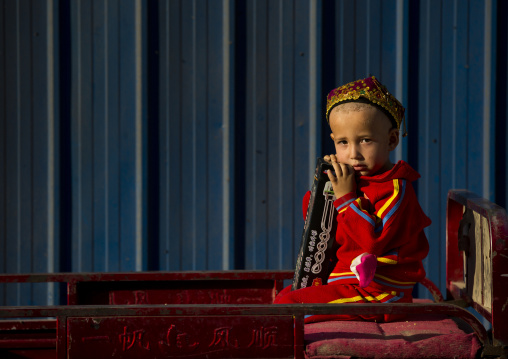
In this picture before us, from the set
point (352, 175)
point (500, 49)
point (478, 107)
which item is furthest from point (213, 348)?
→ point (500, 49)

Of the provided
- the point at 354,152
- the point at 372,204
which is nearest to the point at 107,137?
the point at 354,152

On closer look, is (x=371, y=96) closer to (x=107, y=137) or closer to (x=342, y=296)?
(x=342, y=296)

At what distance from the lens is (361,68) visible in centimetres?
392

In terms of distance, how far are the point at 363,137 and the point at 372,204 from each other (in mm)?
269

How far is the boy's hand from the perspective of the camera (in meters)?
2.19

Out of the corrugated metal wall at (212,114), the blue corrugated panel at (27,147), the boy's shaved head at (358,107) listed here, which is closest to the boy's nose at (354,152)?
the boy's shaved head at (358,107)

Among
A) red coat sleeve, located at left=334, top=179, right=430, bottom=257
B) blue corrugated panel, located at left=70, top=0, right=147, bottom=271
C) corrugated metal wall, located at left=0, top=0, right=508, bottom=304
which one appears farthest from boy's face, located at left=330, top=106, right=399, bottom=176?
blue corrugated panel, located at left=70, top=0, right=147, bottom=271

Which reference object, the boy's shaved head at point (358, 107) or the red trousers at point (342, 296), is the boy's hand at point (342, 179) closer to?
the boy's shaved head at point (358, 107)

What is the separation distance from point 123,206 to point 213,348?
216cm

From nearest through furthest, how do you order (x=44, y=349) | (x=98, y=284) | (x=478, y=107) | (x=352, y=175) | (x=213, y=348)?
(x=213, y=348), (x=352, y=175), (x=44, y=349), (x=98, y=284), (x=478, y=107)

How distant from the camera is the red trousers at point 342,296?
2.20 metres

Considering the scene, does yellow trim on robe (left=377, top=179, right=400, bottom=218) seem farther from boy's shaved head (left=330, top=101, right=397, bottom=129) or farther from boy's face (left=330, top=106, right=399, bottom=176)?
boy's shaved head (left=330, top=101, right=397, bottom=129)

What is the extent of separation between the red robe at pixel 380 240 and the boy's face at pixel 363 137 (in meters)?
0.08

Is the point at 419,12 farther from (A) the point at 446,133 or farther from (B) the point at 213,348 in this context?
(B) the point at 213,348
